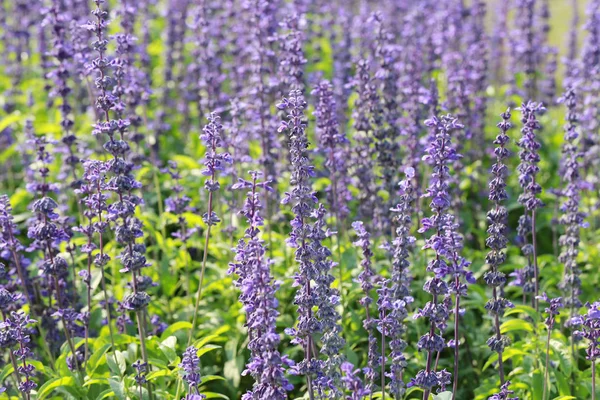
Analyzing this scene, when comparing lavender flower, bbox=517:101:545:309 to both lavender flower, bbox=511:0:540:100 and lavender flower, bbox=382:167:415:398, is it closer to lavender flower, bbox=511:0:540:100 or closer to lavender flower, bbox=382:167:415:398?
lavender flower, bbox=382:167:415:398

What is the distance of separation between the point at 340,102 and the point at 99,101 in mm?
6108

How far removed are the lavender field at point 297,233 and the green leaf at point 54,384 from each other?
0.04 metres

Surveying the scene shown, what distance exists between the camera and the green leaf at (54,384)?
7027mm

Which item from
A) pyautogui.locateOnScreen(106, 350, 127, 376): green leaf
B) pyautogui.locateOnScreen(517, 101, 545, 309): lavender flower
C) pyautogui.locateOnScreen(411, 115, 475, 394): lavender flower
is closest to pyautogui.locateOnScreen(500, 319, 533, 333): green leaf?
pyautogui.locateOnScreen(517, 101, 545, 309): lavender flower

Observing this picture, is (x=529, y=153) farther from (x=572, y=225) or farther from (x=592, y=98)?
(x=592, y=98)

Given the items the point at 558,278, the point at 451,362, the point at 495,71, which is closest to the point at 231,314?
the point at 451,362

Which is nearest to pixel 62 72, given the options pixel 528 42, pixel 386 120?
pixel 386 120

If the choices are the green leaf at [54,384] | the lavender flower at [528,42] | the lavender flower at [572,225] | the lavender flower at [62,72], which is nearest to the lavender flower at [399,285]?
the lavender flower at [572,225]

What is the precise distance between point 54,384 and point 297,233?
8.72 ft

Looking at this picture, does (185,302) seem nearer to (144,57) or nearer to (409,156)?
(409,156)

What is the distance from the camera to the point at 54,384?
7062mm

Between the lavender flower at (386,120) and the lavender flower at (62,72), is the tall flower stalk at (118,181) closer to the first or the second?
the lavender flower at (62,72)

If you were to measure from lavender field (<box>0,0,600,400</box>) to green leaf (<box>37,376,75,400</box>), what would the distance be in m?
0.04

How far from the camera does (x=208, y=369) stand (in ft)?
29.2
